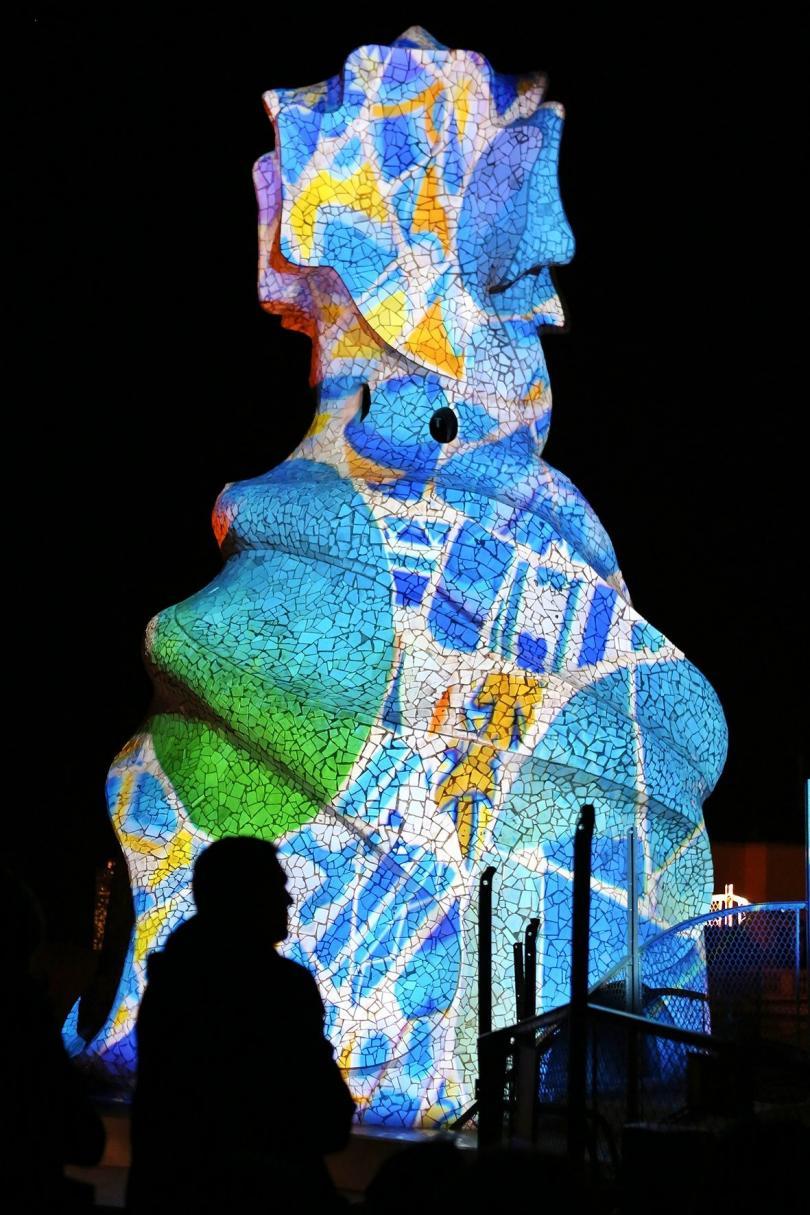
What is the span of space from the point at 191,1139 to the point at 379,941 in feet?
21.9

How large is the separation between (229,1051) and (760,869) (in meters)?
19.7

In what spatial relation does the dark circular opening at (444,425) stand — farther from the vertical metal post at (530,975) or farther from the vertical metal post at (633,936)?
the vertical metal post at (530,975)

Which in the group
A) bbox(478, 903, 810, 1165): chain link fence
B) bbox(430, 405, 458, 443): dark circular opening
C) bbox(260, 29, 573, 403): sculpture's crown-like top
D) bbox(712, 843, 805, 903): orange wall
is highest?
bbox(260, 29, 573, 403): sculpture's crown-like top

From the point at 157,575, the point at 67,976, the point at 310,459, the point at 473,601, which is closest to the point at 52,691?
the point at 157,575

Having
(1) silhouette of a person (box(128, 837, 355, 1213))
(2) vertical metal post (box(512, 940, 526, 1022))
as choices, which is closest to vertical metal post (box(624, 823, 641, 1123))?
(2) vertical metal post (box(512, 940, 526, 1022))

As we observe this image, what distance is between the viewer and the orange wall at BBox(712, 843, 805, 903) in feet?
76.6

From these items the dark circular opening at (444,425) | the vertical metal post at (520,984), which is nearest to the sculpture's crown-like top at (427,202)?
the dark circular opening at (444,425)

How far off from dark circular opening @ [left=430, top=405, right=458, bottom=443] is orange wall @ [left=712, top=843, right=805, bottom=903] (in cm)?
1222

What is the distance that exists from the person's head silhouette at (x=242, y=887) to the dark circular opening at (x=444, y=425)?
793 cm

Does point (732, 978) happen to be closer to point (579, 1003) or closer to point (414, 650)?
point (414, 650)

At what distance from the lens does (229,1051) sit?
4.60 meters

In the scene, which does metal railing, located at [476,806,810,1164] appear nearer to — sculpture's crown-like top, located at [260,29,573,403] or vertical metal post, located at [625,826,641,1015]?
vertical metal post, located at [625,826,641,1015]

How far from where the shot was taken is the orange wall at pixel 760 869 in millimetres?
23344

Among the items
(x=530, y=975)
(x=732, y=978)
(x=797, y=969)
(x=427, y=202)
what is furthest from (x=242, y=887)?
(x=427, y=202)
